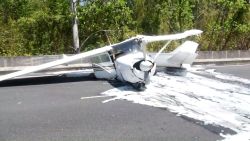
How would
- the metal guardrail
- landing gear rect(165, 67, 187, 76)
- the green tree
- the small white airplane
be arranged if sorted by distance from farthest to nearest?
the green tree → the metal guardrail → landing gear rect(165, 67, 187, 76) → the small white airplane

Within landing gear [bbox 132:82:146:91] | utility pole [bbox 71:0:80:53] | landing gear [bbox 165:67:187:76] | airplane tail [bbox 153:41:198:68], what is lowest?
landing gear [bbox 132:82:146:91]

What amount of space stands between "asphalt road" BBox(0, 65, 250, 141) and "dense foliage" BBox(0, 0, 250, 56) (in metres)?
16.6

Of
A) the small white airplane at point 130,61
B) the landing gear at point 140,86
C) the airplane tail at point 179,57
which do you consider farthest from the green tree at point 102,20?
the landing gear at point 140,86

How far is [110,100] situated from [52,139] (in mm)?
4131

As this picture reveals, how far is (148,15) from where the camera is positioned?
3534 cm

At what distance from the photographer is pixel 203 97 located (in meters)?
12.8

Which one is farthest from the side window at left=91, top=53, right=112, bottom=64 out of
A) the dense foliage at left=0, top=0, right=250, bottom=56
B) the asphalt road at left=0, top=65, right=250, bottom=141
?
the dense foliage at left=0, top=0, right=250, bottom=56

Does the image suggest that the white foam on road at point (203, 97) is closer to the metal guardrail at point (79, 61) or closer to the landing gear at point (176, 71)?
the landing gear at point (176, 71)

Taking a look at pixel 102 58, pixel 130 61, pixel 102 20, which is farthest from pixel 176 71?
pixel 102 20

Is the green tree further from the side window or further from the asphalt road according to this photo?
the asphalt road

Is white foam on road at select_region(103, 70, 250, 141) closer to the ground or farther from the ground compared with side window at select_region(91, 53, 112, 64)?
closer to the ground

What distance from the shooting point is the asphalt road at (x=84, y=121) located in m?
9.05

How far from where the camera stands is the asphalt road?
9.05 meters

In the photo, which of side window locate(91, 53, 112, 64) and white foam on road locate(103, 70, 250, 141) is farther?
side window locate(91, 53, 112, 64)
